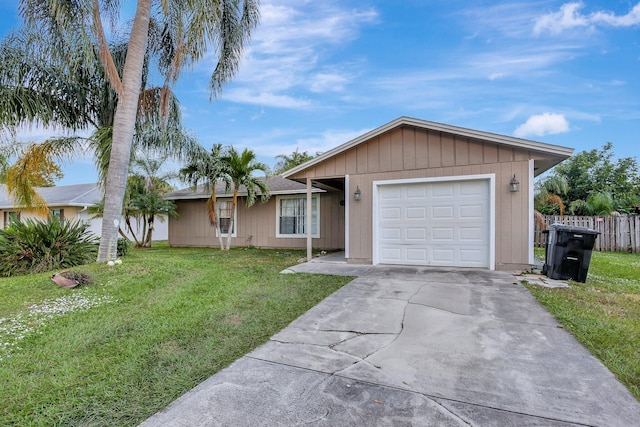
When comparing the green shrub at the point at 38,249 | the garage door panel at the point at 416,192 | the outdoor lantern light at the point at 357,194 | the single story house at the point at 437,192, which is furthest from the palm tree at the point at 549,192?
the green shrub at the point at 38,249

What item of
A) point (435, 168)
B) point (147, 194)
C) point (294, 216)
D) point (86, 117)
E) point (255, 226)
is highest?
point (86, 117)

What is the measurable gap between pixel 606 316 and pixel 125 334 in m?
5.75

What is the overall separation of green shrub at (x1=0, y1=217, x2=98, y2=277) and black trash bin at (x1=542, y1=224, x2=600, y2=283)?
31.3 ft

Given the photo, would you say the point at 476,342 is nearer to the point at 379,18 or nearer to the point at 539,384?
the point at 539,384

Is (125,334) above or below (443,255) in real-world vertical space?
below

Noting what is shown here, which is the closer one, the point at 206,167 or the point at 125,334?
the point at 125,334

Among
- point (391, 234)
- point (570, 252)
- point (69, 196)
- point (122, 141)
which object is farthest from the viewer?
point (69, 196)

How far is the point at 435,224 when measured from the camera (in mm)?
7238

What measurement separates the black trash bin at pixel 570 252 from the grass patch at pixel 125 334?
13.4 ft

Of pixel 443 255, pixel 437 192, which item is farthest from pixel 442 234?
pixel 437 192

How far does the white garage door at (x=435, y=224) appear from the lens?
692cm

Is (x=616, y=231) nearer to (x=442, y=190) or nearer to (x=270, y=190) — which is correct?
(x=442, y=190)

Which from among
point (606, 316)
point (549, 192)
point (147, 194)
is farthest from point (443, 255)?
point (549, 192)

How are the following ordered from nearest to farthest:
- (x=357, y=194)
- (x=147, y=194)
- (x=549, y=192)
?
1. (x=357, y=194)
2. (x=147, y=194)
3. (x=549, y=192)
